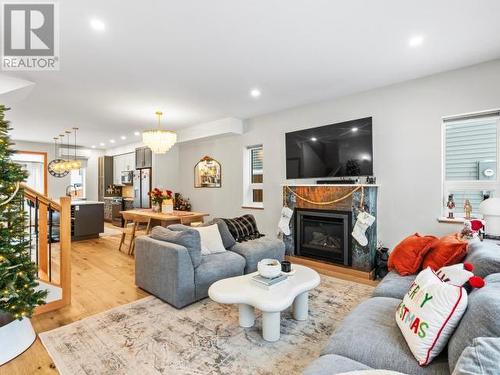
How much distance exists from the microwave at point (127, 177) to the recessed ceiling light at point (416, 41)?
307 inches

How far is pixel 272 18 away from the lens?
2270 mm

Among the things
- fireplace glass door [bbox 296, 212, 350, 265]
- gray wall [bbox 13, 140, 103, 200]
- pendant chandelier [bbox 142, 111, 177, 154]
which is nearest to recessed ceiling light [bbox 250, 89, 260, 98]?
pendant chandelier [bbox 142, 111, 177, 154]

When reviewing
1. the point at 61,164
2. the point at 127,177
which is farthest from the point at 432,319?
the point at 61,164

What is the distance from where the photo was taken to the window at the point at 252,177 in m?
5.59

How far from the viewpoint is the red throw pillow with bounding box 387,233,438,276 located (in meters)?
2.41

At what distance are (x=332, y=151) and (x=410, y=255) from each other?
2.10 metres

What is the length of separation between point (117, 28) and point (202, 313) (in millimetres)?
2743

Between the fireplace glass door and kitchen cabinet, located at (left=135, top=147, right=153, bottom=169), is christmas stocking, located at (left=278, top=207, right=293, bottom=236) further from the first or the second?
kitchen cabinet, located at (left=135, top=147, right=153, bottom=169)

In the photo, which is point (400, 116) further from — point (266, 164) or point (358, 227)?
point (266, 164)

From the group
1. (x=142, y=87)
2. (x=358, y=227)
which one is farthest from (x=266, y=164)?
(x=142, y=87)

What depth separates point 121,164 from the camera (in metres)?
9.05

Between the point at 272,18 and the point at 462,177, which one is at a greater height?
the point at 272,18

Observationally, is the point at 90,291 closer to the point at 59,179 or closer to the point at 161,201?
the point at 161,201

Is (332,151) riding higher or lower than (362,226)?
higher
